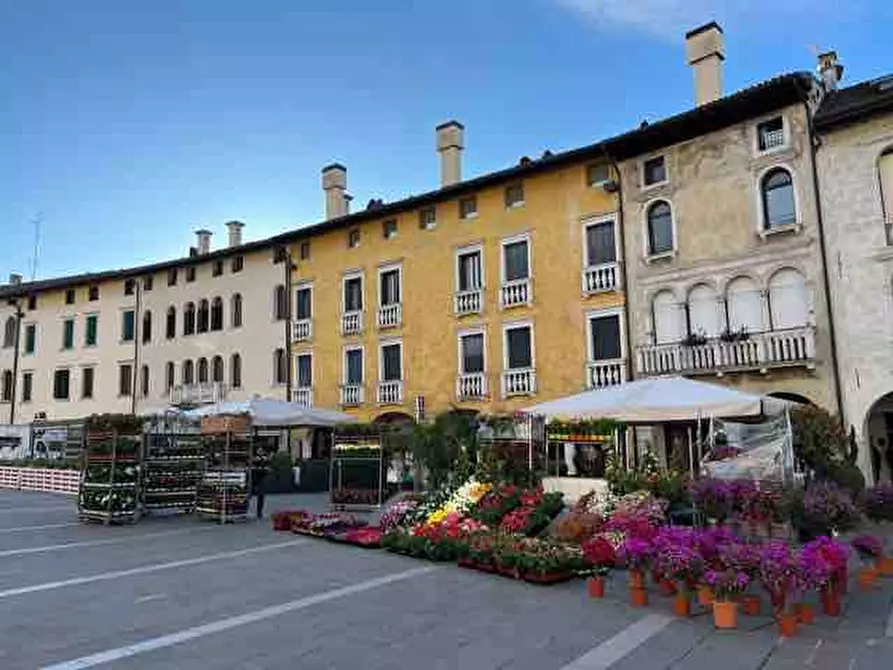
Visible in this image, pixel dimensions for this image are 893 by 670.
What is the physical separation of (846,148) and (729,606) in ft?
49.8

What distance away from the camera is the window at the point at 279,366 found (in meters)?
31.6

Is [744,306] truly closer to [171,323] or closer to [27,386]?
[171,323]

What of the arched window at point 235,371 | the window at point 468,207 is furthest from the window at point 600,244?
the arched window at point 235,371

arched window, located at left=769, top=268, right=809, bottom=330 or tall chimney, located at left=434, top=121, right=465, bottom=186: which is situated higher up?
tall chimney, located at left=434, top=121, right=465, bottom=186

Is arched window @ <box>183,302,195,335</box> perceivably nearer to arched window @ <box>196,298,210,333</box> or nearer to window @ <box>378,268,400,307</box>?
arched window @ <box>196,298,210,333</box>

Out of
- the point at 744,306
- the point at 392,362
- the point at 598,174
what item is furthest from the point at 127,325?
the point at 744,306

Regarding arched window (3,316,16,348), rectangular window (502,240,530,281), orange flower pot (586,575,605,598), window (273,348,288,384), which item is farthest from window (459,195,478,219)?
arched window (3,316,16,348)

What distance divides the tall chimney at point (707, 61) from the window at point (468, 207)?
7986 mm

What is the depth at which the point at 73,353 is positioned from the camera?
39.1m

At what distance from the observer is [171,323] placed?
119 ft

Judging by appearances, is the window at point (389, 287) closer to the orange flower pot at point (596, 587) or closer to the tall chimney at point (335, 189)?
the tall chimney at point (335, 189)

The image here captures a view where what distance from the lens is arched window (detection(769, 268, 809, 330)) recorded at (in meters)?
18.7

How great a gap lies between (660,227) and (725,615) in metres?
16.5

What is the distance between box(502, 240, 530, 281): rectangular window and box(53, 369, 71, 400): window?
26.6 meters
